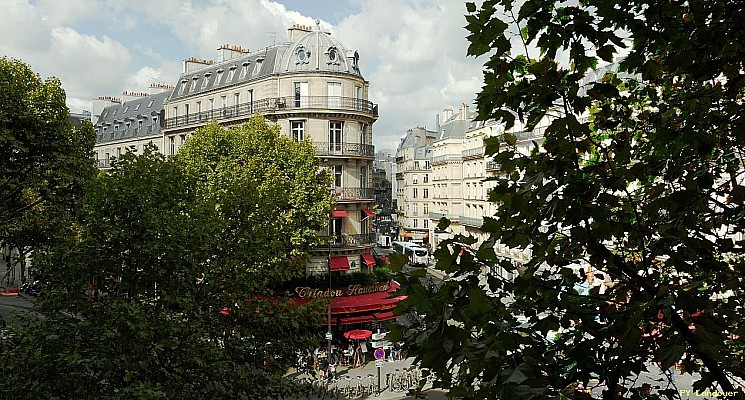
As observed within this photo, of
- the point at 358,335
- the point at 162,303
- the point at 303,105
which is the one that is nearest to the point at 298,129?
the point at 303,105

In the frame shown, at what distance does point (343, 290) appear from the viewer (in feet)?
101

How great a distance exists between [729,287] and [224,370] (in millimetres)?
8501

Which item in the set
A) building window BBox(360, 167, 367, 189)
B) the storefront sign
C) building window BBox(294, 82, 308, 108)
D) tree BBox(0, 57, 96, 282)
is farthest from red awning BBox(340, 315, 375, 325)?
tree BBox(0, 57, 96, 282)

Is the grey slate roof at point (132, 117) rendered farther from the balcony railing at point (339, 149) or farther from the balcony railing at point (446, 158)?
the balcony railing at point (446, 158)

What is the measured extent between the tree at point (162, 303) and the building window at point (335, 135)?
20538 mm

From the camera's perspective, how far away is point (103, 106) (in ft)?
214

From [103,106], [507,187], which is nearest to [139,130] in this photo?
[103,106]

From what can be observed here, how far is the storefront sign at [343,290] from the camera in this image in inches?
1137

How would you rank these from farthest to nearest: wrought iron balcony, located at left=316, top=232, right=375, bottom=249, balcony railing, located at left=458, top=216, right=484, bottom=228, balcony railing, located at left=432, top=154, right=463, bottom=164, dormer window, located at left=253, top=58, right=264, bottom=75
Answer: balcony railing, located at left=432, top=154, right=463, bottom=164 < balcony railing, located at left=458, top=216, right=484, bottom=228 < dormer window, located at left=253, top=58, right=264, bottom=75 < wrought iron balcony, located at left=316, top=232, right=375, bottom=249

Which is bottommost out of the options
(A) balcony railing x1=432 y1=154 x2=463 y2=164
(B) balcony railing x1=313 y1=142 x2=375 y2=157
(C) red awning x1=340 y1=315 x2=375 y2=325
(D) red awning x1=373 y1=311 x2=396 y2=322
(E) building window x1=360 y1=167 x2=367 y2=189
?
(C) red awning x1=340 y1=315 x2=375 y2=325

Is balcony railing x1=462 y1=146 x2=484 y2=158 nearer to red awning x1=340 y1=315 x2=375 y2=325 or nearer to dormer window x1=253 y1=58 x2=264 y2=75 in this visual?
dormer window x1=253 y1=58 x2=264 y2=75

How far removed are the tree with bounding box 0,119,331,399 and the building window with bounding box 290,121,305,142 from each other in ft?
69.3

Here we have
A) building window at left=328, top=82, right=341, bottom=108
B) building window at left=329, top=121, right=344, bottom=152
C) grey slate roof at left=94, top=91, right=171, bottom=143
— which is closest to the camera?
building window at left=329, top=121, right=344, bottom=152

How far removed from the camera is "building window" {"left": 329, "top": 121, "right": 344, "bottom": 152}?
3444cm
